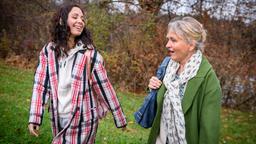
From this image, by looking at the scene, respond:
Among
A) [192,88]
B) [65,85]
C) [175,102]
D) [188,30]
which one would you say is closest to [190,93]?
[192,88]

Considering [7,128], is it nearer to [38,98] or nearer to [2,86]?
[38,98]

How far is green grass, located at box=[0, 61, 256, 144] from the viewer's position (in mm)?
6695

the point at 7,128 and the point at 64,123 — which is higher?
the point at 64,123

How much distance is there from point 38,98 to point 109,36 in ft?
43.2

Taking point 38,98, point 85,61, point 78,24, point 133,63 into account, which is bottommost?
point 133,63

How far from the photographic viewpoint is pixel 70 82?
12.2 ft

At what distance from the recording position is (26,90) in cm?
1145

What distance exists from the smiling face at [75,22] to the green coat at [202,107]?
1.21 metres

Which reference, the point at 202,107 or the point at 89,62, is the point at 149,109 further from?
the point at 89,62

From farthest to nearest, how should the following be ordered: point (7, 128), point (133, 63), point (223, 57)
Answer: point (133, 63), point (223, 57), point (7, 128)

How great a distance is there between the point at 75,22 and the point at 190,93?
1331 millimetres

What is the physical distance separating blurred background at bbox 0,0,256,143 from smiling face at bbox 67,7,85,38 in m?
10.5

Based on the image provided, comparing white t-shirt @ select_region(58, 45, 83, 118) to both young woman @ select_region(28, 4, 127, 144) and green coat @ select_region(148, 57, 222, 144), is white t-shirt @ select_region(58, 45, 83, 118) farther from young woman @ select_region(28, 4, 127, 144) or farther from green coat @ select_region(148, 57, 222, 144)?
green coat @ select_region(148, 57, 222, 144)

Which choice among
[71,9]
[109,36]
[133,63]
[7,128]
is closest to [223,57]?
[133,63]
